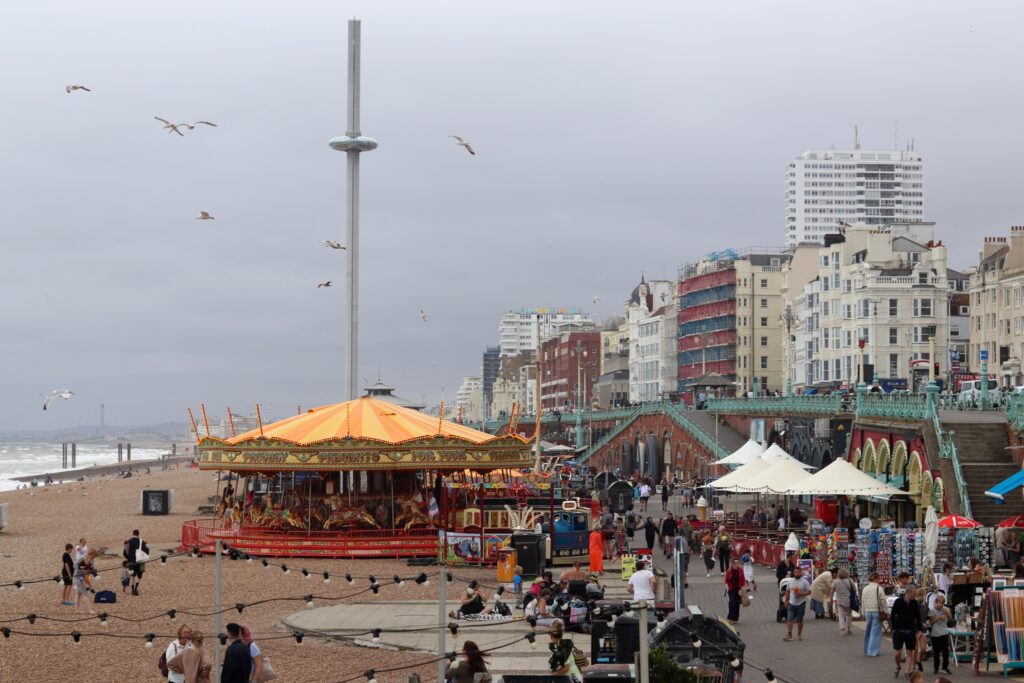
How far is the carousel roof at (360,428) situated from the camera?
39.8 m

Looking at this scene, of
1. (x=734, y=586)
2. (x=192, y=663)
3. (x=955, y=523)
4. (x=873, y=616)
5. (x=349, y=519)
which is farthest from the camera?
(x=349, y=519)

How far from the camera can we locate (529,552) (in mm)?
32281

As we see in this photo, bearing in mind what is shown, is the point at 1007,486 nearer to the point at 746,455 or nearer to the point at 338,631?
the point at 338,631

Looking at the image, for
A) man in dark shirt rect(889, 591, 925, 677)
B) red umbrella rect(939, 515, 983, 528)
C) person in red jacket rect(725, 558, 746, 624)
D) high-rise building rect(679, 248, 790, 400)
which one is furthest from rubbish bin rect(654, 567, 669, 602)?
high-rise building rect(679, 248, 790, 400)

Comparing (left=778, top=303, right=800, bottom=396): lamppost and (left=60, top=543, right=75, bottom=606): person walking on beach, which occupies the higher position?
(left=778, top=303, right=800, bottom=396): lamppost

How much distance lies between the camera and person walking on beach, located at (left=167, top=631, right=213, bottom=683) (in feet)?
54.6

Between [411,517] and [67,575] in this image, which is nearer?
[67,575]

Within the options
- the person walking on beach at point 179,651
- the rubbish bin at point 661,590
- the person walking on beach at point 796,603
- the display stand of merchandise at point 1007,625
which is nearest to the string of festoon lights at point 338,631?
the person walking on beach at point 179,651

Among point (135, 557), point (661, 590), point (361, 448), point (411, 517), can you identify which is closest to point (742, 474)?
point (411, 517)

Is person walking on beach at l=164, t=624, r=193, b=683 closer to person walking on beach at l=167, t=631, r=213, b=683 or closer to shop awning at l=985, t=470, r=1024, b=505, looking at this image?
person walking on beach at l=167, t=631, r=213, b=683

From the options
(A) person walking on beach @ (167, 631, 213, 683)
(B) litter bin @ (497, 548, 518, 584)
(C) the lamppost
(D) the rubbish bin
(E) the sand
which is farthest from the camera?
(C) the lamppost

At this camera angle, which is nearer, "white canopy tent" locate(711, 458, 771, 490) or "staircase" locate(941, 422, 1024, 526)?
"staircase" locate(941, 422, 1024, 526)

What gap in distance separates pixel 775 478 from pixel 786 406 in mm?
27219

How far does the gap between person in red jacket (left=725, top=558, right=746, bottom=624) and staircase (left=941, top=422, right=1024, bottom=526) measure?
9521mm
